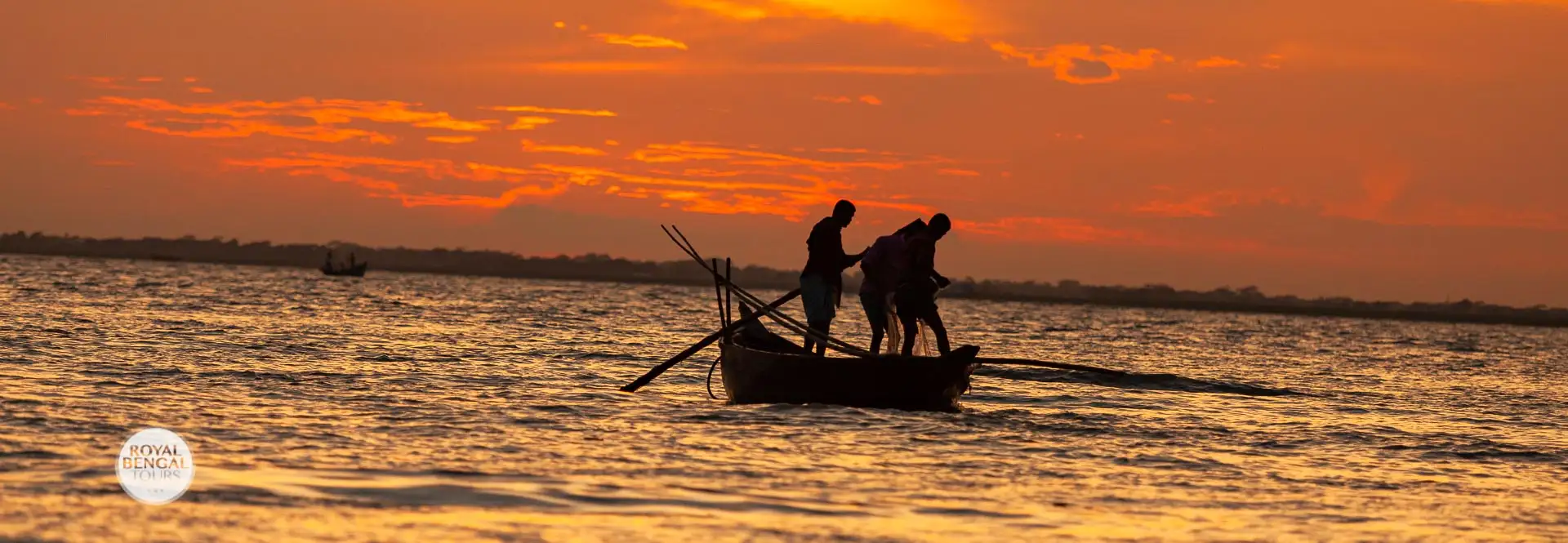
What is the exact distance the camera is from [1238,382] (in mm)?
35656

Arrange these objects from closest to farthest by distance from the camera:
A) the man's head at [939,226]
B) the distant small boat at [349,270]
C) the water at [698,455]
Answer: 1. the water at [698,455]
2. the man's head at [939,226]
3. the distant small boat at [349,270]

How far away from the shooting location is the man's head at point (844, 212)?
67.8 feet

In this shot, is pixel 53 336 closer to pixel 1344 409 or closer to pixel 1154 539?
pixel 1344 409

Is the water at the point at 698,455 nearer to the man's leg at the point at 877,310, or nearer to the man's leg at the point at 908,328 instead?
the man's leg at the point at 908,328

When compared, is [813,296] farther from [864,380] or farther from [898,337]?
[864,380]

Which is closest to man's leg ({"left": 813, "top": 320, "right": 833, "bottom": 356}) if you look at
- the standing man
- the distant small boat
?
the standing man

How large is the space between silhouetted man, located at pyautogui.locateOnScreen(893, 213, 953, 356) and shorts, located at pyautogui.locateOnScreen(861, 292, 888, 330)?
0.20 metres

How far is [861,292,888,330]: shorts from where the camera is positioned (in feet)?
69.3

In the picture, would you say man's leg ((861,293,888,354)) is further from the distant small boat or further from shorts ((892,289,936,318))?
the distant small boat

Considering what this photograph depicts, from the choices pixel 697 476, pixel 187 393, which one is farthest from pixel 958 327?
pixel 697 476

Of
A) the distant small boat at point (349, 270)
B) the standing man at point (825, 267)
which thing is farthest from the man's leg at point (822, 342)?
the distant small boat at point (349, 270)

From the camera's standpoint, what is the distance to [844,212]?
67.9 feet

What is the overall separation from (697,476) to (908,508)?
7.39 feet

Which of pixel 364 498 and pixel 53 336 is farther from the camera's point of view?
pixel 53 336
